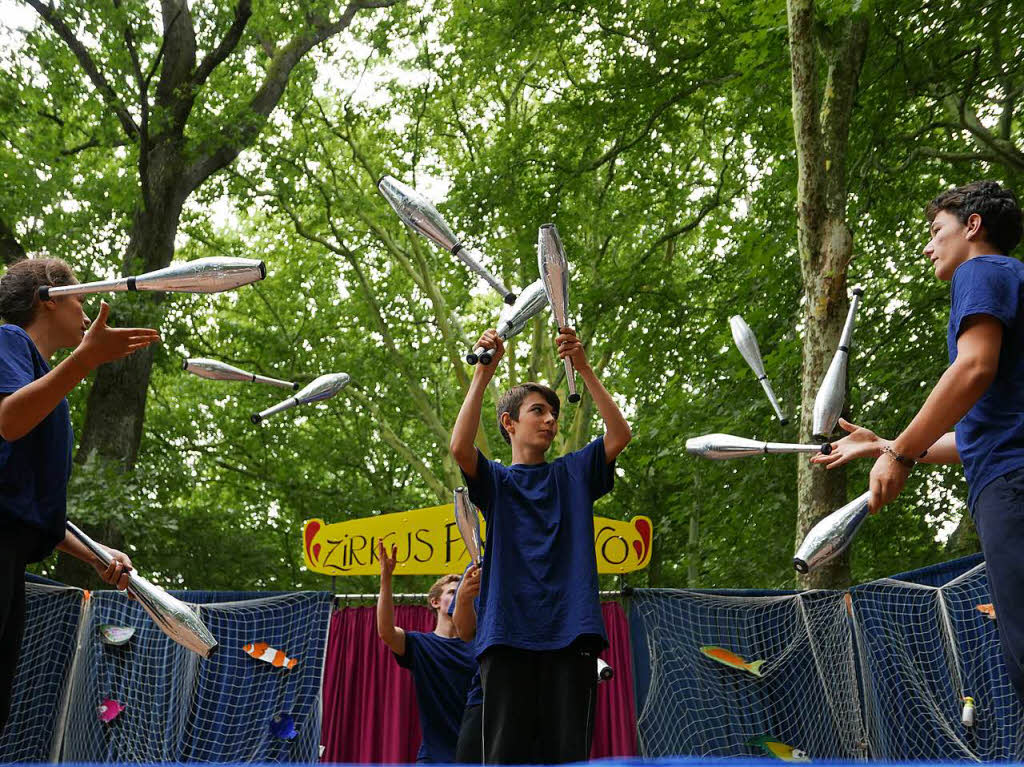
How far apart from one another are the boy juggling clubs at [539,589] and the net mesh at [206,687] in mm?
2979

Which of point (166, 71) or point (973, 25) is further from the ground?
point (166, 71)

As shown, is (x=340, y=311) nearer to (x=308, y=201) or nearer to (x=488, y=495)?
(x=308, y=201)

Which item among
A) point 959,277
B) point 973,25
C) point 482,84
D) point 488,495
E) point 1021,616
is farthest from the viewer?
point 482,84

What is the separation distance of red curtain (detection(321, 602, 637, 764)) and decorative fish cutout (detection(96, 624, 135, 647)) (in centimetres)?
110

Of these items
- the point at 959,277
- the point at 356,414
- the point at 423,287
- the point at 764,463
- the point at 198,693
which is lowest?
the point at 198,693

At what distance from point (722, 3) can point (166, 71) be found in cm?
521

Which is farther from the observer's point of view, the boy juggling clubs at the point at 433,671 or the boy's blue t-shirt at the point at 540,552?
the boy juggling clubs at the point at 433,671

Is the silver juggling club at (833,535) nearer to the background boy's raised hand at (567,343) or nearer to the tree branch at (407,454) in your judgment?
the background boy's raised hand at (567,343)

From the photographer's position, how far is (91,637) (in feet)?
17.8

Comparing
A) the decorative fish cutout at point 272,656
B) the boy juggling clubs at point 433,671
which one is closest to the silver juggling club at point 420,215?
the boy juggling clubs at point 433,671

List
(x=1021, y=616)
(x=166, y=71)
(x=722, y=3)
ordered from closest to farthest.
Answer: (x=1021, y=616) < (x=722, y=3) < (x=166, y=71)

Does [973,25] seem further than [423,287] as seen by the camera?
No

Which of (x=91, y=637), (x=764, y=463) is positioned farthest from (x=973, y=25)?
(x=91, y=637)

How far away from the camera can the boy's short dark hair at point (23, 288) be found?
2.56 metres
